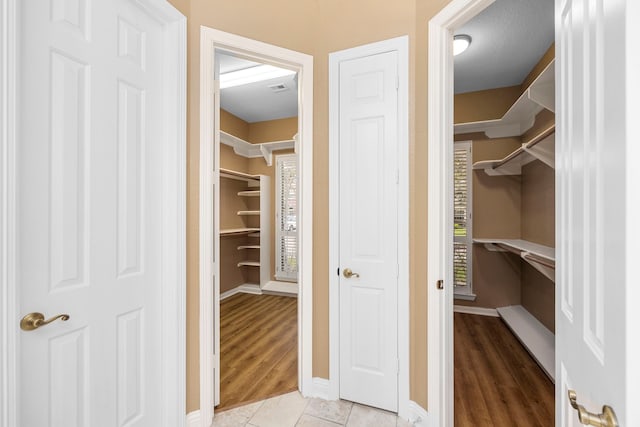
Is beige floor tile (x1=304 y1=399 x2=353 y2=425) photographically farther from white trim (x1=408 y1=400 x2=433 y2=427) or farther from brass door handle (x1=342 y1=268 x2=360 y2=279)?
brass door handle (x1=342 y1=268 x2=360 y2=279)

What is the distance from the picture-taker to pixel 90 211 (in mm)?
1241

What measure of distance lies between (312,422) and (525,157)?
3.26 m

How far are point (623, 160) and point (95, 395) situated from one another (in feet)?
6.29

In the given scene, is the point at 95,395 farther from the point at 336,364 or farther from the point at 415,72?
the point at 415,72

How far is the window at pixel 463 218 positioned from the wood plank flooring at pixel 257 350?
225 cm

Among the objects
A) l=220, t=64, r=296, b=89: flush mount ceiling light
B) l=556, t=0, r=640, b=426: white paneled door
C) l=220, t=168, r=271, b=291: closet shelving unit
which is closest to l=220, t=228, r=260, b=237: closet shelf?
l=220, t=168, r=271, b=291: closet shelving unit

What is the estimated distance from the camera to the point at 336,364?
200 cm

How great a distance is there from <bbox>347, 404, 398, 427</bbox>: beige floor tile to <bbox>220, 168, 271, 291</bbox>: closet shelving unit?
3.07 m

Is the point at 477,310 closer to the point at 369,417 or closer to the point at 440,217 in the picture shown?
the point at 369,417

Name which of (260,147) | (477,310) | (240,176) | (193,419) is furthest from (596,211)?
(260,147)

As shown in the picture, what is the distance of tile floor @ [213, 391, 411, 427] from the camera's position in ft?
5.83

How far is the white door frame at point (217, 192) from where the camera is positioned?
1.74 meters

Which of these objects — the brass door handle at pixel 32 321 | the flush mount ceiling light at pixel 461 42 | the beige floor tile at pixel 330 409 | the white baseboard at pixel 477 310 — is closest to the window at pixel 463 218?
the white baseboard at pixel 477 310

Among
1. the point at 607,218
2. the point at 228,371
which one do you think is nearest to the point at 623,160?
the point at 607,218
